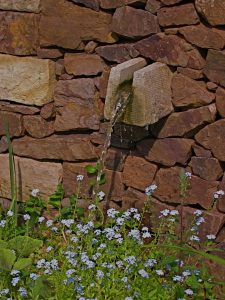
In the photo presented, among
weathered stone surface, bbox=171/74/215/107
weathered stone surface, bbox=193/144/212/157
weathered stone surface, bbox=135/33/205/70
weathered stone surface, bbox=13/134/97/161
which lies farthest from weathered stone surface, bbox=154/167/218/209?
weathered stone surface, bbox=135/33/205/70

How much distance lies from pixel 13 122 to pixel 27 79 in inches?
12.9

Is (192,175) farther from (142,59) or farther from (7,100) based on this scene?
(7,100)

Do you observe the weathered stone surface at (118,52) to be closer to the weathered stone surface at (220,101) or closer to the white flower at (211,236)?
the weathered stone surface at (220,101)

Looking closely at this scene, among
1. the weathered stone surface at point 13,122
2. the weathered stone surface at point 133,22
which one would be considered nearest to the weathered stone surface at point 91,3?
the weathered stone surface at point 133,22

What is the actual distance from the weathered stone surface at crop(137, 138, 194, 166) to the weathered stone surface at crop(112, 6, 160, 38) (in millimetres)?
631

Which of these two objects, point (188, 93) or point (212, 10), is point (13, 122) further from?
point (212, 10)

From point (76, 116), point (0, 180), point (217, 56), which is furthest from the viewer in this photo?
point (0, 180)

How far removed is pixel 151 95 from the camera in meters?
4.40

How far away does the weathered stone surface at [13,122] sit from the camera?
512 centimetres

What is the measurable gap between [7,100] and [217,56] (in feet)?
5.07

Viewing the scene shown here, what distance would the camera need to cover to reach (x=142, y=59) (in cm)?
454

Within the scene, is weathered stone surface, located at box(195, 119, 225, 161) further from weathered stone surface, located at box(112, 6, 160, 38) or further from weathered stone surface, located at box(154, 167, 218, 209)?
weathered stone surface, located at box(112, 6, 160, 38)

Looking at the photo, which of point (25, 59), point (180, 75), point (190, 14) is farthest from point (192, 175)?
point (25, 59)

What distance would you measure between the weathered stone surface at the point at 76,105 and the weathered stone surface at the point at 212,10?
90 cm
